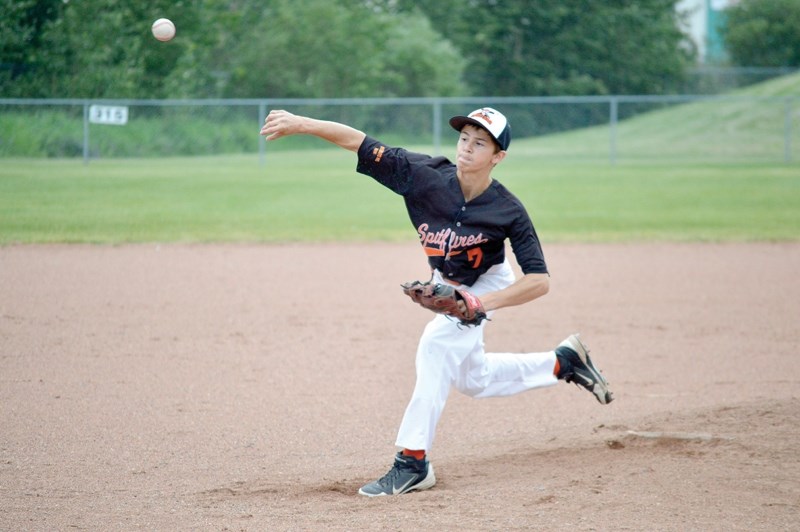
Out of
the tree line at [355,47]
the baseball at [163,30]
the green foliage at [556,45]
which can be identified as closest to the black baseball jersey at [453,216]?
the baseball at [163,30]

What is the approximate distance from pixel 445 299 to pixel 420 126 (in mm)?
22534

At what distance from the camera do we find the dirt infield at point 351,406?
14.0 ft

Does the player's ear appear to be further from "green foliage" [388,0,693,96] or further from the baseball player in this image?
"green foliage" [388,0,693,96]

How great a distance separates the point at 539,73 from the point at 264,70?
15.4 m

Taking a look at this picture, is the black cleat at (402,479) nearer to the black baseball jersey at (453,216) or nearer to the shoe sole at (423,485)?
the shoe sole at (423,485)

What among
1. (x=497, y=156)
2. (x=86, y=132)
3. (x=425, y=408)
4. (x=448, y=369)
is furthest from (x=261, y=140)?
(x=425, y=408)

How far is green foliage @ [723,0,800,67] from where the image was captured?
48.1 meters

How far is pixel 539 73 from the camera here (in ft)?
137

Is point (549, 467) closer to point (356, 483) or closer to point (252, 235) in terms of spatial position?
point (356, 483)

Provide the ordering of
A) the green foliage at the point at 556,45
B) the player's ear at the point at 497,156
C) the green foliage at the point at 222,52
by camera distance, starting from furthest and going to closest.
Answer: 1. the green foliage at the point at 556,45
2. the green foliage at the point at 222,52
3. the player's ear at the point at 497,156

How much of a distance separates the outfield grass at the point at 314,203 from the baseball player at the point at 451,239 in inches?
350

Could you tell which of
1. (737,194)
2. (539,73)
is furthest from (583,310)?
(539,73)

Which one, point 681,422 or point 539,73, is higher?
point 539,73

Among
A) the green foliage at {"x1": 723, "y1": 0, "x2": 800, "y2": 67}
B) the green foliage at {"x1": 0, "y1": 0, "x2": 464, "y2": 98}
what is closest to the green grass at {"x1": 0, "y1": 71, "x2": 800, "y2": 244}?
the green foliage at {"x1": 0, "y1": 0, "x2": 464, "y2": 98}
